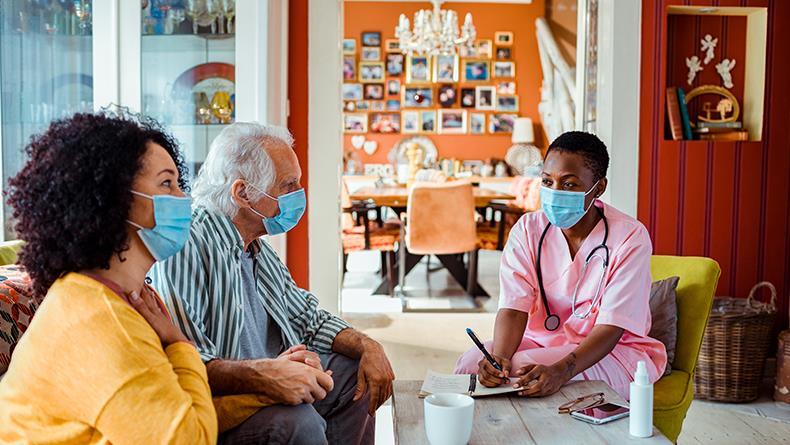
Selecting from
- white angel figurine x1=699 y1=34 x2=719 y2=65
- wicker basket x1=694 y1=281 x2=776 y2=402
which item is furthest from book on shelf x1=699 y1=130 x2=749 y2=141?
wicker basket x1=694 y1=281 x2=776 y2=402

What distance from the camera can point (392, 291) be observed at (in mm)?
5934

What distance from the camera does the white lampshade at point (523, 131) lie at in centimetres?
860

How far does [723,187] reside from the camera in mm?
3734

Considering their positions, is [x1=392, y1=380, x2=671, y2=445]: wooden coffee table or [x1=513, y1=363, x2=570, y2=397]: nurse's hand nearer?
[x1=392, y1=380, x2=671, y2=445]: wooden coffee table

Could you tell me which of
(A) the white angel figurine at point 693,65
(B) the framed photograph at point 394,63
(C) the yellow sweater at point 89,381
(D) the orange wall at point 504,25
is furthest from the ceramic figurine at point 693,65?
(B) the framed photograph at point 394,63

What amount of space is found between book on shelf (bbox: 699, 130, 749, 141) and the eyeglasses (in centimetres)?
258

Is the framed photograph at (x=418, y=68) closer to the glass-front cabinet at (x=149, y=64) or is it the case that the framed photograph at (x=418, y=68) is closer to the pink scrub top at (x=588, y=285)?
the glass-front cabinet at (x=149, y=64)

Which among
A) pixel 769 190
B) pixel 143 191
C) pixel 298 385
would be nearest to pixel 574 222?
pixel 298 385

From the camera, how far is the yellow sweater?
42.0 inches

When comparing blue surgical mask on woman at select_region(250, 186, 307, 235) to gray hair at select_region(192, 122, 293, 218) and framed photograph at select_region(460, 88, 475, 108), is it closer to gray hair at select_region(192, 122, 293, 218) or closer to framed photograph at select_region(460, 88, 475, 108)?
gray hair at select_region(192, 122, 293, 218)

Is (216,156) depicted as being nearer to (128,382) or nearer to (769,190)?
(128,382)

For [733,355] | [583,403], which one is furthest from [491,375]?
[733,355]

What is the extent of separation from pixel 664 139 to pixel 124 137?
10.1ft

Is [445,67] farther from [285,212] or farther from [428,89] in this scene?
[285,212]
